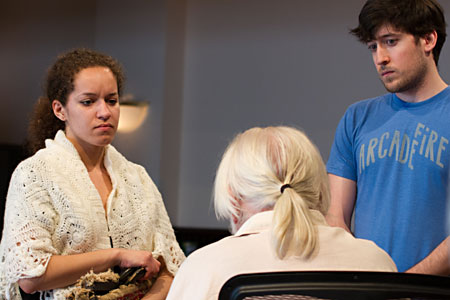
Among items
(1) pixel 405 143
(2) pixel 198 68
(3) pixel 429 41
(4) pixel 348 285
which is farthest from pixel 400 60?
(2) pixel 198 68

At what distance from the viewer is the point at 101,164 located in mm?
2098

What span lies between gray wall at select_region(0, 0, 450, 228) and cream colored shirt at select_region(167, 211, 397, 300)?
4.19 m

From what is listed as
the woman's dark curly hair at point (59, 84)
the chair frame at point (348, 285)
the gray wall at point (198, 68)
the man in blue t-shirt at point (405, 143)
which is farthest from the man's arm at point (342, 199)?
the gray wall at point (198, 68)

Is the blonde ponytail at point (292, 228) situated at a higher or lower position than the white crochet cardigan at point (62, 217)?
higher

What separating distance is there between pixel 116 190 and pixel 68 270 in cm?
35

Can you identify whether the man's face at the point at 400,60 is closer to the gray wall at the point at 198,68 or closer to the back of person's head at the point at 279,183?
the back of person's head at the point at 279,183

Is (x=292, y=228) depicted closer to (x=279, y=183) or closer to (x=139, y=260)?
(x=279, y=183)

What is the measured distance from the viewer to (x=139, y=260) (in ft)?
6.11

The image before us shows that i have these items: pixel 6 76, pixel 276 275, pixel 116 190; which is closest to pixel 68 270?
pixel 116 190

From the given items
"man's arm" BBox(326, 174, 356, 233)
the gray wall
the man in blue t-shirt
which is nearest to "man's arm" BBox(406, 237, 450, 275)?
the man in blue t-shirt

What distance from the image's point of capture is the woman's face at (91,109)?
6.47 feet

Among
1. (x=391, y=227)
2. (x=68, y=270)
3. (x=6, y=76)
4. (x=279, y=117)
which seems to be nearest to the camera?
(x=68, y=270)

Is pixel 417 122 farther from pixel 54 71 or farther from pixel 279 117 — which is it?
pixel 279 117

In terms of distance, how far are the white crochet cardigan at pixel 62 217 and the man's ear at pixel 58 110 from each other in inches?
2.4
